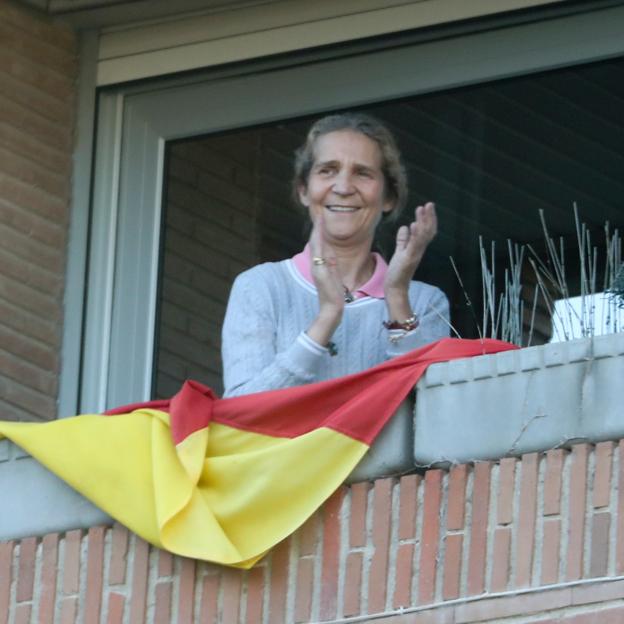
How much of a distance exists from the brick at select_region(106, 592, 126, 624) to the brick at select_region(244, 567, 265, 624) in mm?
381

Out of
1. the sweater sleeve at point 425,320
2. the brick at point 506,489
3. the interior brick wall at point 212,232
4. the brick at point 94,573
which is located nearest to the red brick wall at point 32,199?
the interior brick wall at point 212,232

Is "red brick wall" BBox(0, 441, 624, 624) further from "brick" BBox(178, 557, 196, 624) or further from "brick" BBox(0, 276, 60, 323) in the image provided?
"brick" BBox(0, 276, 60, 323)

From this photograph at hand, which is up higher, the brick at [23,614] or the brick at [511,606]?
the brick at [511,606]

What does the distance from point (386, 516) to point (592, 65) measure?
2.12 meters

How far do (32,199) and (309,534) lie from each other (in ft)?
7.73

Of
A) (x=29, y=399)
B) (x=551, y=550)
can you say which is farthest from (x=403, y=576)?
(x=29, y=399)

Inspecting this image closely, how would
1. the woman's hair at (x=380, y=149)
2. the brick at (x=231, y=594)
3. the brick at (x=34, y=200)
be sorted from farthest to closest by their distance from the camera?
the brick at (x=34, y=200)
the woman's hair at (x=380, y=149)
the brick at (x=231, y=594)

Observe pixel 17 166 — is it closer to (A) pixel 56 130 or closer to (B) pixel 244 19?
(A) pixel 56 130

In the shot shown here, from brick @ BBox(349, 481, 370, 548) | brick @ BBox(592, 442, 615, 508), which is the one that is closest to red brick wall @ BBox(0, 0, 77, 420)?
brick @ BBox(349, 481, 370, 548)

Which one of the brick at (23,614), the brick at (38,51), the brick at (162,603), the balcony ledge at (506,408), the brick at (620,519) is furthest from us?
the brick at (38,51)

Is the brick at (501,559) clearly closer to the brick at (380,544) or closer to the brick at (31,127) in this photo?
the brick at (380,544)

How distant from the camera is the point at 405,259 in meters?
6.44

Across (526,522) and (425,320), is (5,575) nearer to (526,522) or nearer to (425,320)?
(425,320)

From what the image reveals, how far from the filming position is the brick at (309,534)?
20.1 ft
